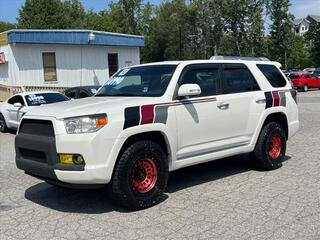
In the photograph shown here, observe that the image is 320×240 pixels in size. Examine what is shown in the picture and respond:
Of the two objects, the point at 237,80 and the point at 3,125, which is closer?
the point at 237,80

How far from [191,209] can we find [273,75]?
132 inches

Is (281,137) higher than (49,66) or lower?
lower

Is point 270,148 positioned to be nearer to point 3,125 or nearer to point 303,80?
point 3,125

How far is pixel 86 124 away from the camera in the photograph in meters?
5.18

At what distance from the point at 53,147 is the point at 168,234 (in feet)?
5.49

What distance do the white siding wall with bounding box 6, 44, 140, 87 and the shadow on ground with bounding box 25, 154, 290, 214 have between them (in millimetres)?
18739

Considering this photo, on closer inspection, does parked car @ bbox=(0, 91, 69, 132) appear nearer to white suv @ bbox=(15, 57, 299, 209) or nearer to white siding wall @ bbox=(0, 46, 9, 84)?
white suv @ bbox=(15, 57, 299, 209)

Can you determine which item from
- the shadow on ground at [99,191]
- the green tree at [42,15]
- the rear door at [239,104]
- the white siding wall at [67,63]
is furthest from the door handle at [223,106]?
the green tree at [42,15]

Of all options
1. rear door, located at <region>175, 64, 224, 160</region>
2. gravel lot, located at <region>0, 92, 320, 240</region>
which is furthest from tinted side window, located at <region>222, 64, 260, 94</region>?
gravel lot, located at <region>0, 92, 320, 240</region>

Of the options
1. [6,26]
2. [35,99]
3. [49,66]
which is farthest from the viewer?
[6,26]

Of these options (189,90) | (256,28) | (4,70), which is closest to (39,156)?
(189,90)

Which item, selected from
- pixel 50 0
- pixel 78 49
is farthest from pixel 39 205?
pixel 50 0

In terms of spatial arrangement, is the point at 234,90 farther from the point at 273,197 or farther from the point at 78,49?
the point at 78,49

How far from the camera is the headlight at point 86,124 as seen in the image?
5.17 metres
